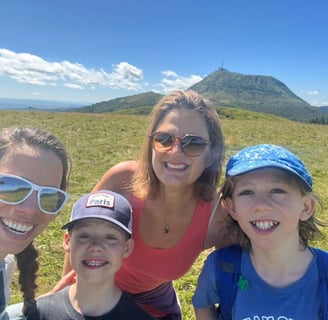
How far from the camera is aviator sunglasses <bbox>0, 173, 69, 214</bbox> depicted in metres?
2.84

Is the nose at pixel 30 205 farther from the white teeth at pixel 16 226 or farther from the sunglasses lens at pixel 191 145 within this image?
the sunglasses lens at pixel 191 145

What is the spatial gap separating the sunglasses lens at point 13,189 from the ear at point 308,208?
7.06ft

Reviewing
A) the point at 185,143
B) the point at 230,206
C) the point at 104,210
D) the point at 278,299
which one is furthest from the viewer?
the point at 185,143

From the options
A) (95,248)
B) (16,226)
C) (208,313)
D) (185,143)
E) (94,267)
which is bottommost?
(208,313)

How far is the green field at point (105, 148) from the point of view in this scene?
6.73m

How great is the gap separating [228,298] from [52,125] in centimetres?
2167

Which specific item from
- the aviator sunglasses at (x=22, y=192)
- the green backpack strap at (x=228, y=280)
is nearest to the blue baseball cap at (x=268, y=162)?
the green backpack strap at (x=228, y=280)

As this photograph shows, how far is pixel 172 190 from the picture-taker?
3.98 m

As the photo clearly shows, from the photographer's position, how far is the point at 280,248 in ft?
10.2

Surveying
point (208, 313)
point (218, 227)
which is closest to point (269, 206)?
point (218, 227)

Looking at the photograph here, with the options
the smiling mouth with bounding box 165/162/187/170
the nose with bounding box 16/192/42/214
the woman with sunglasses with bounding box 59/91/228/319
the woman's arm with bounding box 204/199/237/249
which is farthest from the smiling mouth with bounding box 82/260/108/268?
the woman's arm with bounding box 204/199/237/249

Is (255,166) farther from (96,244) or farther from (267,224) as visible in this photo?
(96,244)

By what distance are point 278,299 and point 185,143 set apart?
1.54 m

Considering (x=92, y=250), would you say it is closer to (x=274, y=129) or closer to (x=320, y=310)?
(x=320, y=310)
